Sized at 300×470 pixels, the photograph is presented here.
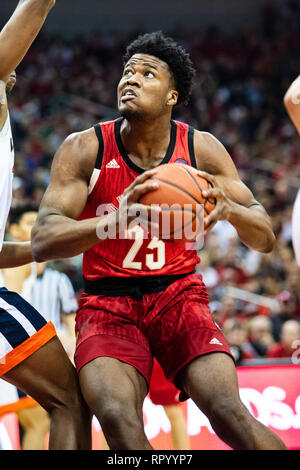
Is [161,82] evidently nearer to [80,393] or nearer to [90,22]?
[80,393]

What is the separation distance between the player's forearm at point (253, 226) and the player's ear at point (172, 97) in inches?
33.2

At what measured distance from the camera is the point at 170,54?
12.4 ft

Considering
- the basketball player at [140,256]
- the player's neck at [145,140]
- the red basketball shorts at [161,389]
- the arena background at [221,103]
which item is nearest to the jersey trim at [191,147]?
the basketball player at [140,256]

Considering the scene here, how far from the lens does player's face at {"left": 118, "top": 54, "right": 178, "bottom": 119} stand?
354 cm

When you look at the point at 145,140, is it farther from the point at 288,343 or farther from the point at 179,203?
the point at 288,343

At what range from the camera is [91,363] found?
10.3 ft

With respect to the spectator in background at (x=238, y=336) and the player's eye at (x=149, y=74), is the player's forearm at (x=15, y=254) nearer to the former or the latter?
the player's eye at (x=149, y=74)

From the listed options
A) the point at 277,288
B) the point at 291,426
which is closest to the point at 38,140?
the point at 277,288

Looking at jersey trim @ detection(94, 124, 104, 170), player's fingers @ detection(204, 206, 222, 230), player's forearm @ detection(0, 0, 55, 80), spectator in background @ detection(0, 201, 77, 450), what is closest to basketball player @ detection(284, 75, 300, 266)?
player's fingers @ detection(204, 206, 222, 230)

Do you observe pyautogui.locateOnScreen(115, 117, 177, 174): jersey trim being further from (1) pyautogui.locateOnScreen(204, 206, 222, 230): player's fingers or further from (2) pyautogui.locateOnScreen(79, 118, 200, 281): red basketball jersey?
(1) pyautogui.locateOnScreen(204, 206, 222, 230): player's fingers

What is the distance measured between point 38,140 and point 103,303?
11266mm

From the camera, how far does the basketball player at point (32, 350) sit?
3.17m

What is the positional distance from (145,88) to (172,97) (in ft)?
0.86

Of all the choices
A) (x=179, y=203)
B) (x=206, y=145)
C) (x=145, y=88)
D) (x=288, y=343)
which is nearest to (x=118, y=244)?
(x=179, y=203)
